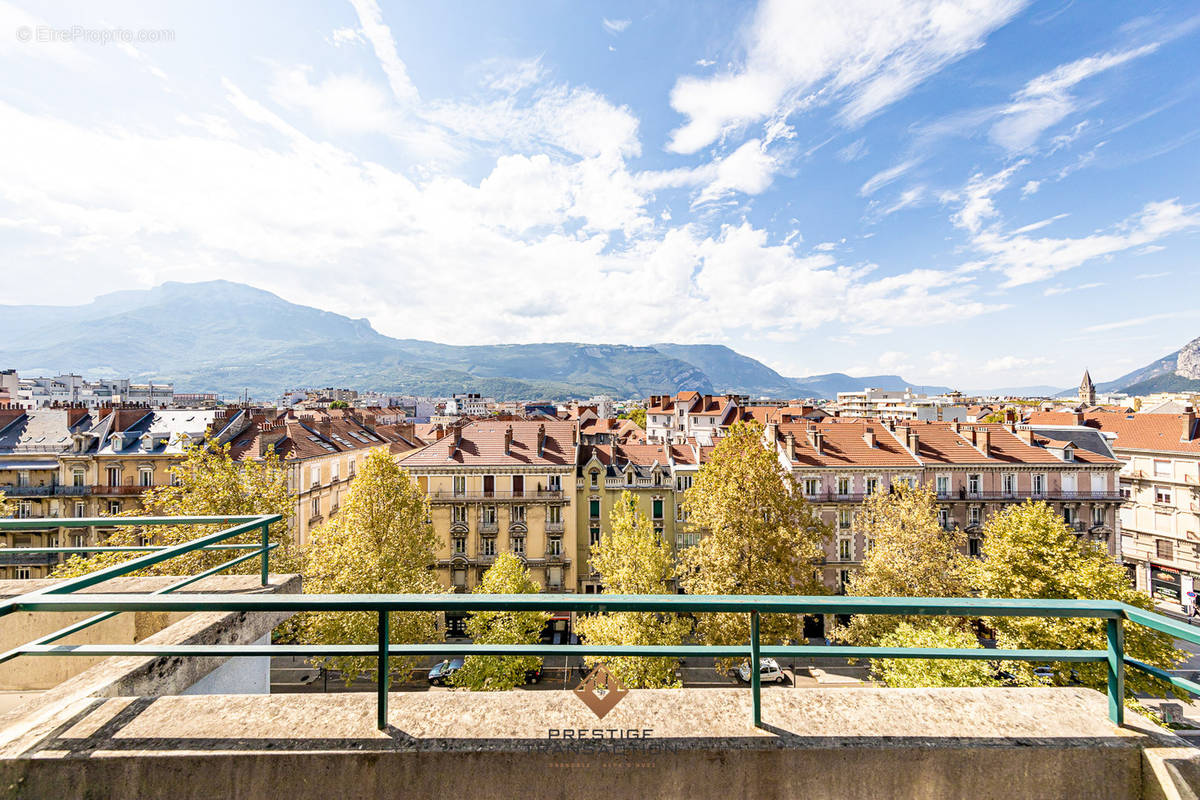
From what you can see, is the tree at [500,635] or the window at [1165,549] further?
the window at [1165,549]

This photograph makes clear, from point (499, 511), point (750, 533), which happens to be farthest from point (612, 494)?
point (750, 533)

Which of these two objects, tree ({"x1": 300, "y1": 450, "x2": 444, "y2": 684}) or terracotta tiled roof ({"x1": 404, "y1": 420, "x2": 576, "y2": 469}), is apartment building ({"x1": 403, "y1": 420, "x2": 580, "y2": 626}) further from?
tree ({"x1": 300, "y1": 450, "x2": 444, "y2": 684})

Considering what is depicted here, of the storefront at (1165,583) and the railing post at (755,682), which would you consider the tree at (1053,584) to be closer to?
the railing post at (755,682)

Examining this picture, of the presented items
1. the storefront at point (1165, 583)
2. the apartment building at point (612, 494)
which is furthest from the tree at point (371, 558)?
the storefront at point (1165, 583)

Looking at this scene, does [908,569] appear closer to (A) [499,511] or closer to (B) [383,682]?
(A) [499,511]

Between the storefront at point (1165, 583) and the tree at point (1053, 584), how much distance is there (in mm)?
31613

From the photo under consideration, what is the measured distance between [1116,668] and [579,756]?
11.3ft

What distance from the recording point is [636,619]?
1886 centimetres

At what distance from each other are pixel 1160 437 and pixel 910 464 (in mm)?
30698

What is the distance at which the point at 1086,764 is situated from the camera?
3.02m

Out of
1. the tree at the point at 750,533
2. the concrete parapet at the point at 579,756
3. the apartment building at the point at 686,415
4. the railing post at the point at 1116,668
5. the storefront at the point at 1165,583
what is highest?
the apartment building at the point at 686,415

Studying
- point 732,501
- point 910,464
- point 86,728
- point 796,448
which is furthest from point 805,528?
point 86,728

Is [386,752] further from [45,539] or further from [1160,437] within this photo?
[1160,437]

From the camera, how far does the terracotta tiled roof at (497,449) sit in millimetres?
33219
